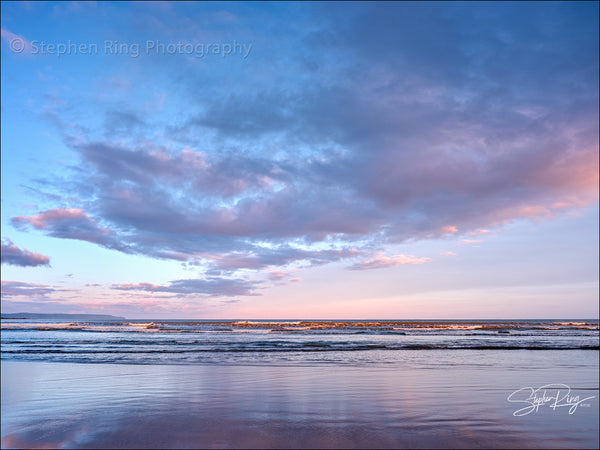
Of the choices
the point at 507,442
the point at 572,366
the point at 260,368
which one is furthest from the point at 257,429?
the point at 572,366

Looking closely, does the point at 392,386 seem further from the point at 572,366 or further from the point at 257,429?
the point at 572,366

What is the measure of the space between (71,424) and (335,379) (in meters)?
9.32

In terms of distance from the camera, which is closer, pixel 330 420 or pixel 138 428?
pixel 138 428

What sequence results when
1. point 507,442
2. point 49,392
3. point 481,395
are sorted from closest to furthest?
point 507,442, point 481,395, point 49,392

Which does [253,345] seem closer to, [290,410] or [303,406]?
[303,406]

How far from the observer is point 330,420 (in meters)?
9.11
